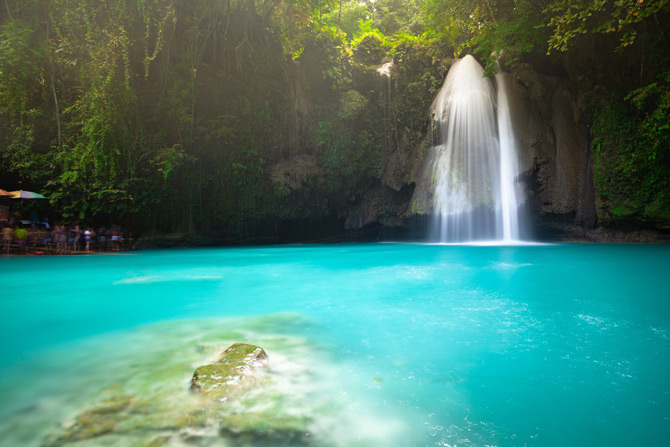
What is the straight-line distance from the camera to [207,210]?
544 inches

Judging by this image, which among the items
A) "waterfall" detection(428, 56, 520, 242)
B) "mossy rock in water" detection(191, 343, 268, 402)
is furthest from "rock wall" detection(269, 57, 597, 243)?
"mossy rock in water" detection(191, 343, 268, 402)

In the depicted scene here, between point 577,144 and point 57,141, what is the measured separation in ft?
63.7

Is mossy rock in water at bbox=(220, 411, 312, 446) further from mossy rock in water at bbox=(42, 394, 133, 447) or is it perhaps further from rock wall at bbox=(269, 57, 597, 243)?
rock wall at bbox=(269, 57, 597, 243)

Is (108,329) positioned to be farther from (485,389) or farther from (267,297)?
(485,389)

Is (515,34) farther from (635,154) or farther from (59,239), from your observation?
(59,239)

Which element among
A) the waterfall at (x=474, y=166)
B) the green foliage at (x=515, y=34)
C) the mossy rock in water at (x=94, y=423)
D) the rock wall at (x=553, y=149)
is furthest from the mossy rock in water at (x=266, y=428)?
the rock wall at (x=553, y=149)

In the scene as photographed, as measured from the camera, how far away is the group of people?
1062 cm

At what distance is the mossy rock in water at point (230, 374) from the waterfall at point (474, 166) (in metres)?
11.3

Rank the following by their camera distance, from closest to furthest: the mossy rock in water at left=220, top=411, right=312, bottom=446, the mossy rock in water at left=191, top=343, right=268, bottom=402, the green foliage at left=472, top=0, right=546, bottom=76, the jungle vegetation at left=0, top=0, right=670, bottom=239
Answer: the mossy rock in water at left=220, top=411, right=312, bottom=446, the mossy rock in water at left=191, top=343, right=268, bottom=402, the green foliage at left=472, top=0, right=546, bottom=76, the jungle vegetation at left=0, top=0, right=670, bottom=239

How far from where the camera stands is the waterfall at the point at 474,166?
40.1ft

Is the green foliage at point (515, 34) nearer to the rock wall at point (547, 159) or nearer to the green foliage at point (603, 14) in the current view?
the green foliage at point (603, 14)

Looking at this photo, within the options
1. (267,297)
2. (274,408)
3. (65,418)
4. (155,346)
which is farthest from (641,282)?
(65,418)

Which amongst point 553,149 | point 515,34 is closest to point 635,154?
point 553,149

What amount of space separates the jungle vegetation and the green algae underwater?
7625 mm
